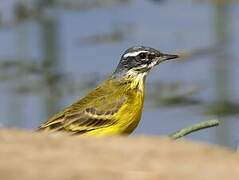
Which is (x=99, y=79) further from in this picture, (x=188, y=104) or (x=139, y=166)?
(x=139, y=166)

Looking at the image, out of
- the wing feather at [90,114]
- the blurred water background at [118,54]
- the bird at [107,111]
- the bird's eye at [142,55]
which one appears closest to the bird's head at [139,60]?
the bird's eye at [142,55]

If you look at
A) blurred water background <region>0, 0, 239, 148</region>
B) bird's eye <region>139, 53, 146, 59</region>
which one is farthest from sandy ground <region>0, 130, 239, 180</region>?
blurred water background <region>0, 0, 239, 148</region>

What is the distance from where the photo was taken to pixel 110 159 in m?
1.93

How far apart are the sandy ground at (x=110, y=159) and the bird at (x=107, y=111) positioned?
13.3ft

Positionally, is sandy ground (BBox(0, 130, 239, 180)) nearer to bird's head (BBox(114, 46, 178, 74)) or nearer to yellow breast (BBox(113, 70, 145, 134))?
yellow breast (BBox(113, 70, 145, 134))

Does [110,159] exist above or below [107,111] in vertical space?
above

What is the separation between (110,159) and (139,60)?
5.50 metres

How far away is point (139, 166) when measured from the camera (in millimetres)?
1917

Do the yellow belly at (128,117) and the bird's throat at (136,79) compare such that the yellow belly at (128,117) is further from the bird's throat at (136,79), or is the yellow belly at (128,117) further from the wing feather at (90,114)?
the bird's throat at (136,79)

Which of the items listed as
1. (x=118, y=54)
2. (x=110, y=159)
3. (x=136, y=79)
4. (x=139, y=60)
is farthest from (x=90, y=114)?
(x=118, y=54)

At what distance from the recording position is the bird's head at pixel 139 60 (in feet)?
24.2

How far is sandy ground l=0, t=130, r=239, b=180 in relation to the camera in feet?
6.15

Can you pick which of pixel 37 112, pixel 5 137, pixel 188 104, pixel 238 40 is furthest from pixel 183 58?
pixel 5 137

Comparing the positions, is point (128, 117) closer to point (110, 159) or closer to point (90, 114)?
point (90, 114)
